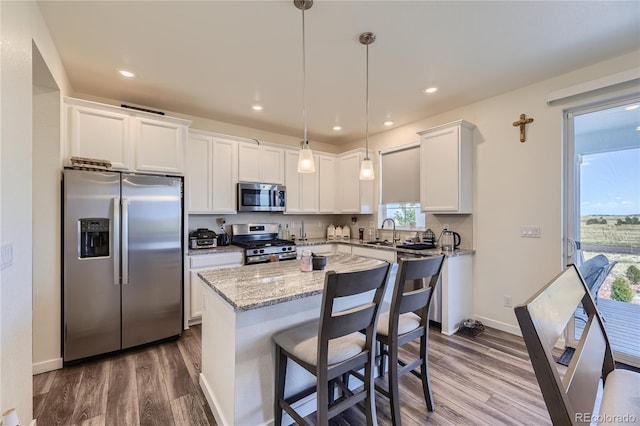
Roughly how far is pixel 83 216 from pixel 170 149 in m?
1.08

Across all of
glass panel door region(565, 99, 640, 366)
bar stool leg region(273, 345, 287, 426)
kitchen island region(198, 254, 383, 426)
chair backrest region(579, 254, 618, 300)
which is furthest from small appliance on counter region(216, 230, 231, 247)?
chair backrest region(579, 254, 618, 300)

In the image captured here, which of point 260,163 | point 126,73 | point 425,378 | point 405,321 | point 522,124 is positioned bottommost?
point 425,378

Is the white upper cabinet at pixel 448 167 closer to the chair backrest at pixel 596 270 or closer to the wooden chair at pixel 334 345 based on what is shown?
the chair backrest at pixel 596 270

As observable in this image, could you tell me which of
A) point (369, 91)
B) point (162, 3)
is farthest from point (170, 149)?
point (369, 91)

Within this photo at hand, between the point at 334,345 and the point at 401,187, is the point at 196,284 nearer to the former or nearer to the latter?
the point at 334,345

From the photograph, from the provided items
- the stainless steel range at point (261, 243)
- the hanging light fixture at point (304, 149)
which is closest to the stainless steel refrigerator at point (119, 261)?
the stainless steel range at point (261, 243)

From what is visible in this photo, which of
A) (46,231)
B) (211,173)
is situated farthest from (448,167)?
(46,231)

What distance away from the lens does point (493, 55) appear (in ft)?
7.79

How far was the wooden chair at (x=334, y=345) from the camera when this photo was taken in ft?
4.25

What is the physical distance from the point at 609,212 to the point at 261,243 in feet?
12.2

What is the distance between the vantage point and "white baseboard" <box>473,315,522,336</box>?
3.02 meters

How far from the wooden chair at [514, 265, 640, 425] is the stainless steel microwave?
345 cm

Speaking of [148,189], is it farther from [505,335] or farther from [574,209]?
[574,209]

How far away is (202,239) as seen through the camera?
138 inches
